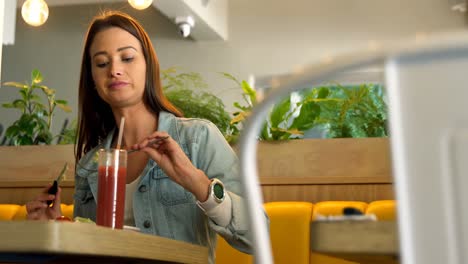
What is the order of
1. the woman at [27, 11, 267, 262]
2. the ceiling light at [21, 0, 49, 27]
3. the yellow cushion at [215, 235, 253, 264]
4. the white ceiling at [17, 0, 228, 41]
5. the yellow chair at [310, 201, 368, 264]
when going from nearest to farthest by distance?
the woman at [27, 11, 267, 262]
the yellow chair at [310, 201, 368, 264]
the yellow cushion at [215, 235, 253, 264]
the ceiling light at [21, 0, 49, 27]
the white ceiling at [17, 0, 228, 41]

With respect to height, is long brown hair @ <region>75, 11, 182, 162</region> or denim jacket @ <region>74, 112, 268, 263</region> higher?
long brown hair @ <region>75, 11, 182, 162</region>

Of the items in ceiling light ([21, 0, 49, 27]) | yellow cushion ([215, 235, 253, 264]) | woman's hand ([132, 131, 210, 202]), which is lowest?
yellow cushion ([215, 235, 253, 264])

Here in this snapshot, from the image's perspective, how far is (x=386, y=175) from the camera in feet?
8.48

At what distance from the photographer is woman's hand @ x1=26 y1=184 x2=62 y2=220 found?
1944 millimetres

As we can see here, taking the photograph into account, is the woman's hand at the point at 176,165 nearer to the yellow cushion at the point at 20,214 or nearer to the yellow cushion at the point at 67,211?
the yellow cushion at the point at 67,211

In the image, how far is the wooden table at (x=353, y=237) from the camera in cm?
93

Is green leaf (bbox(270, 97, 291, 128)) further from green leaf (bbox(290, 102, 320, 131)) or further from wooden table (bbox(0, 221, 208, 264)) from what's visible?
wooden table (bbox(0, 221, 208, 264))

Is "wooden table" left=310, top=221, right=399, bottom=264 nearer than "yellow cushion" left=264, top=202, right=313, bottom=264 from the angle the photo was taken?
Yes

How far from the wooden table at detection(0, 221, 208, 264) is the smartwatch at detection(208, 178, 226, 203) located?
271mm

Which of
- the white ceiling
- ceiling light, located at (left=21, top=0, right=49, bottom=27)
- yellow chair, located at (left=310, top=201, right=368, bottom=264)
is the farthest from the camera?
the white ceiling

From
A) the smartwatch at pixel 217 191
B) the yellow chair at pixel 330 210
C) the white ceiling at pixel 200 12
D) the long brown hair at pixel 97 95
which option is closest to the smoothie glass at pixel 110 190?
the smartwatch at pixel 217 191

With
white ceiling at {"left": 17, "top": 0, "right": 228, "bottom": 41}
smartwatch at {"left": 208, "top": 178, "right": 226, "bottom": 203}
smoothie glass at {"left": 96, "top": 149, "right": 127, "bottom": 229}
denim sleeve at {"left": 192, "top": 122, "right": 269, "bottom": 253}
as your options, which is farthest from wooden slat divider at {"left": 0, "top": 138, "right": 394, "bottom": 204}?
white ceiling at {"left": 17, "top": 0, "right": 228, "bottom": 41}

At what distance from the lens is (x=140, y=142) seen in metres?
Answer: 2.08

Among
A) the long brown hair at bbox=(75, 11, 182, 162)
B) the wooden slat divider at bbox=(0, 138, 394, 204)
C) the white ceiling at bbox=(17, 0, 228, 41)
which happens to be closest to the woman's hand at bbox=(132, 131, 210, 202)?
the long brown hair at bbox=(75, 11, 182, 162)
